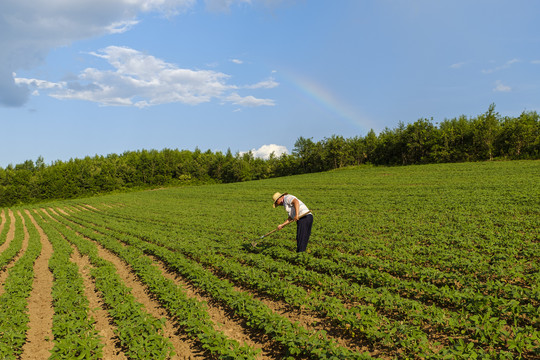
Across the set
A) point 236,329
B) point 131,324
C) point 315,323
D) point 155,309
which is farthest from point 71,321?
point 315,323

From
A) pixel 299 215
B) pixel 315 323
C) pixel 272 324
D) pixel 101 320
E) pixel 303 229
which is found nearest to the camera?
pixel 272 324

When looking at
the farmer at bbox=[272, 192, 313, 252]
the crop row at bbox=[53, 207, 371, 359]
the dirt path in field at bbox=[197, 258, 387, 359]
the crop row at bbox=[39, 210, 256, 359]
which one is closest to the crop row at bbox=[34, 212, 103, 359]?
the crop row at bbox=[39, 210, 256, 359]

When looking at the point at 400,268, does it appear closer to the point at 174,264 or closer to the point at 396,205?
the point at 174,264

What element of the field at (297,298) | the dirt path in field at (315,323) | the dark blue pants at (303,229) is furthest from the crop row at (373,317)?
the dark blue pants at (303,229)

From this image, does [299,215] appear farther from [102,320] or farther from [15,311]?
[15,311]

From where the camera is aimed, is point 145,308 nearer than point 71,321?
No

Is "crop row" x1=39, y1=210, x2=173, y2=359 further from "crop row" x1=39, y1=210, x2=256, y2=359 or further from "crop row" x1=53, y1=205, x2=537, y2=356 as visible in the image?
"crop row" x1=53, y1=205, x2=537, y2=356

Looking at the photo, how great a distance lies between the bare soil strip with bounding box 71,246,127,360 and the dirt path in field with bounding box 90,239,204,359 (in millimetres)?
873

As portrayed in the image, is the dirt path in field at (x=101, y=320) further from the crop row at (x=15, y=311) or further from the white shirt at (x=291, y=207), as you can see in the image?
the white shirt at (x=291, y=207)

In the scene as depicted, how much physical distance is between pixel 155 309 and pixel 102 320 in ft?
3.99

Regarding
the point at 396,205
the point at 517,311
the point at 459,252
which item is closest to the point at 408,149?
the point at 396,205

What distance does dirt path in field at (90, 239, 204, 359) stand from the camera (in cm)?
559

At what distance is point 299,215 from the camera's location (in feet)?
31.7

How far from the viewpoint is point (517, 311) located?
5.22 metres
